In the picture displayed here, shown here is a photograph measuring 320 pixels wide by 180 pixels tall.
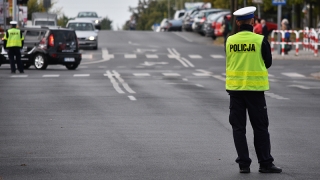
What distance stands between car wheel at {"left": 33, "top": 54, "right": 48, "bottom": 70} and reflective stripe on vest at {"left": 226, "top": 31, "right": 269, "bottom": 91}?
25.4 meters

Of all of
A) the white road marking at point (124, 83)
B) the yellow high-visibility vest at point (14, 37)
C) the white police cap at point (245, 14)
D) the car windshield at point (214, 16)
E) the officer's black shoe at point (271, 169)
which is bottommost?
the car windshield at point (214, 16)

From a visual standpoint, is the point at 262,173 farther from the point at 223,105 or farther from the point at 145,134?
the point at 223,105

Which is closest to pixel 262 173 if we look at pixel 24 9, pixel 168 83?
pixel 168 83

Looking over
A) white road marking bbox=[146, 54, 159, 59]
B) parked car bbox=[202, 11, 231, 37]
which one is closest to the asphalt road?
white road marking bbox=[146, 54, 159, 59]

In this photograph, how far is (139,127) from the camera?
46.5 ft

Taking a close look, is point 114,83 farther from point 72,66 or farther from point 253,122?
point 253,122

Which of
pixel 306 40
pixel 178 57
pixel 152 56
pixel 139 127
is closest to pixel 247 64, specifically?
pixel 139 127

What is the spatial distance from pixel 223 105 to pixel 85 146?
22.8 feet

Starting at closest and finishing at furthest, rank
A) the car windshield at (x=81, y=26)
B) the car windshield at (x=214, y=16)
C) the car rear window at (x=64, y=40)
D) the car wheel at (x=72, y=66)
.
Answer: the car rear window at (x=64, y=40), the car wheel at (x=72, y=66), the car windshield at (x=81, y=26), the car windshield at (x=214, y=16)

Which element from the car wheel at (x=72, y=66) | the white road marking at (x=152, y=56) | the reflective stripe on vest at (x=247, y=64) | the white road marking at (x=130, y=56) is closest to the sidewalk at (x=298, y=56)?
the white road marking at (x=152, y=56)

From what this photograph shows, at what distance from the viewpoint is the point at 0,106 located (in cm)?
1820

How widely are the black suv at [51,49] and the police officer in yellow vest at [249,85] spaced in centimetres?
2533

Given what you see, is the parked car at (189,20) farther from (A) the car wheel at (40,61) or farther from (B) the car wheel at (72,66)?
(A) the car wheel at (40,61)

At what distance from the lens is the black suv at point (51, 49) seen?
113 feet
